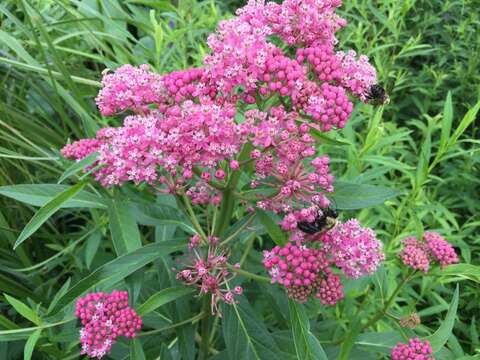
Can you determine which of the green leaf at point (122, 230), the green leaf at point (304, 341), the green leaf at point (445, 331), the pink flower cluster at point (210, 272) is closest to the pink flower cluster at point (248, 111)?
the green leaf at point (122, 230)

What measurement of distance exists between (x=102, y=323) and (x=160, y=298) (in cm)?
25

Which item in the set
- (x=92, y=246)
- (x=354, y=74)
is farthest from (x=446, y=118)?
(x=92, y=246)

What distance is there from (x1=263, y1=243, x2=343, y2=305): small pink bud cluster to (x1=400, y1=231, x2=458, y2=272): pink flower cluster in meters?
0.41

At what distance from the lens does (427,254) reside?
83.6 inches

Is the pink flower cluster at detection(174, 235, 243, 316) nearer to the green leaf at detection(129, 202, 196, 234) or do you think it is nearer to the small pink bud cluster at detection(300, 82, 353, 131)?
the green leaf at detection(129, 202, 196, 234)

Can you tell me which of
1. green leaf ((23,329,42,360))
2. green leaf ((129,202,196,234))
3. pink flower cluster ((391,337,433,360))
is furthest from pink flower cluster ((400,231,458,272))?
green leaf ((23,329,42,360))

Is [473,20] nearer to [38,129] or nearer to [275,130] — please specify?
[275,130]

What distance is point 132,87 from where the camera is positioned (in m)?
1.90

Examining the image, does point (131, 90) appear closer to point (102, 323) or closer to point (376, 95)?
point (102, 323)

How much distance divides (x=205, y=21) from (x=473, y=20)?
7.53 ft

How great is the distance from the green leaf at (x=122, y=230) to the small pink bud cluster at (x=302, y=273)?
546 millimetres

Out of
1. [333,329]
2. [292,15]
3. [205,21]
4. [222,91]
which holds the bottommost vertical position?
[333,329]

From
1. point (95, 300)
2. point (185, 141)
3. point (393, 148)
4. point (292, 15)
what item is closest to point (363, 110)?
point (393, 148)

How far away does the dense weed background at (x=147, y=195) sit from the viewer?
254cm
